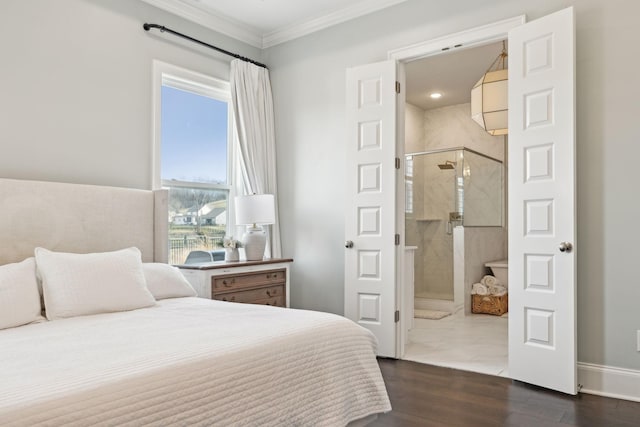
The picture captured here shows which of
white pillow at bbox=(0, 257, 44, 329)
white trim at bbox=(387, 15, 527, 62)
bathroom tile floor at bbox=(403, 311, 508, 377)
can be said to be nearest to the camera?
white pillow at bbox=(0, 257, 44, 329)

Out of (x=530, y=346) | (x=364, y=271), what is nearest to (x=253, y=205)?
(x=364, y=271)

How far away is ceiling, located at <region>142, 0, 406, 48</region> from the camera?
405 cm

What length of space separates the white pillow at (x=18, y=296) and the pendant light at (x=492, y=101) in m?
3.38

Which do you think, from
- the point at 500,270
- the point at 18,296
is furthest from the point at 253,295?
the point at 500,270

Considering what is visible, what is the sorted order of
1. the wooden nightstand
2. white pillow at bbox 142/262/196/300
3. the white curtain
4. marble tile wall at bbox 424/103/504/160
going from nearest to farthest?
white pillow at bbox 142/262/196/300 < the wooden nightstand < the white curtain < marble tile wall at bbox 424/103/504/160

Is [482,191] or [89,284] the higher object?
[482,191]

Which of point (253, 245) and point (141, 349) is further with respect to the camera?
point (253, 245)

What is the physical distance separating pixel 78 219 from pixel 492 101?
3189 mm

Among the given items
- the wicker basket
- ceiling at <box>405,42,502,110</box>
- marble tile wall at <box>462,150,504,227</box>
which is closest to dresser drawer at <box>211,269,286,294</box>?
ceiling at <box>405,42,502,110</box>

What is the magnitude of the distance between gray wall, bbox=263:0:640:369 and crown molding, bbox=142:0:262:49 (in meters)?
0.26

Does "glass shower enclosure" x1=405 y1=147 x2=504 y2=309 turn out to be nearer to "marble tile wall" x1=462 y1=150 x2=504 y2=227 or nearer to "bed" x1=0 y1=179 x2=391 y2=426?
"marble tile wall" x1=462 y1=150 x2=504 y2=227

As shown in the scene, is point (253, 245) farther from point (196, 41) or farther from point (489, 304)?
point (489, 304)

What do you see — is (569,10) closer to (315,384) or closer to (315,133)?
(315,133)

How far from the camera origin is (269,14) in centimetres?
432
